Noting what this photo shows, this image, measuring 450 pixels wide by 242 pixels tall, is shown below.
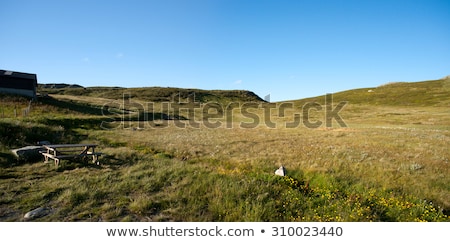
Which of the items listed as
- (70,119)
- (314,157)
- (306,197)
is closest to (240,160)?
(314,157)

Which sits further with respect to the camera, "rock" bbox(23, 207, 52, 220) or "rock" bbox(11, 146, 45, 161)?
"rock" bbox(11, 146, 45, 161)

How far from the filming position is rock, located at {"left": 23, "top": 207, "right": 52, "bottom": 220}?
19.9 ft

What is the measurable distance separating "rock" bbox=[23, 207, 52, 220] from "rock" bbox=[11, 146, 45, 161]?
7.46 meters

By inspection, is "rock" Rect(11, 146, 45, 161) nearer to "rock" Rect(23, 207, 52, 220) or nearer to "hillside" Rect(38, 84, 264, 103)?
"rock" Rect(23, 207, 52, 220)

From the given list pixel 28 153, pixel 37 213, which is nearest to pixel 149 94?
pixel 28 153

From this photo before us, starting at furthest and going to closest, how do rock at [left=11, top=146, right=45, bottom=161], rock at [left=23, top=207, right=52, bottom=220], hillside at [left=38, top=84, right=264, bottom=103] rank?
hillside at [left=38, top=84, right=264, bottom=103] → rock at [left=11, top=146, right=45, bottom=161] → rock at [left=23, top=207, right=52, bottom=220]

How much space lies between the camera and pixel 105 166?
11406mm

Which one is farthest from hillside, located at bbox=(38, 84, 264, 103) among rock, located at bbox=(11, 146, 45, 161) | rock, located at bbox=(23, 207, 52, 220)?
rock, located at bbox=(23, 207, 52, 220)

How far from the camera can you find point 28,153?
488 inches

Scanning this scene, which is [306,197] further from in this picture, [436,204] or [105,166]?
[105,166]

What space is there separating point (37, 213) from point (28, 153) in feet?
26.6

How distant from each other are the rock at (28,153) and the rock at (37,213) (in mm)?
7455

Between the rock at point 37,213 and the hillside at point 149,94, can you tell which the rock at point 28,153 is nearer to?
the rock at point 37,213

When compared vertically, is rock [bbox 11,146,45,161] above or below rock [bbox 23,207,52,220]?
above
